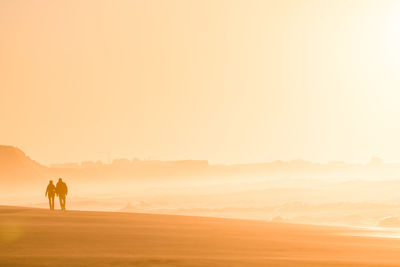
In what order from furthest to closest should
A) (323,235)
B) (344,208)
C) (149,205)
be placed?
1. (149,205)
2. (344,208)
3. (323,235)

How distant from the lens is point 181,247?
1616 cm

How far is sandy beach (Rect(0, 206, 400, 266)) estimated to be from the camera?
13062 millimetres

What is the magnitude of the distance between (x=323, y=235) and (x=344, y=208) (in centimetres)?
3563

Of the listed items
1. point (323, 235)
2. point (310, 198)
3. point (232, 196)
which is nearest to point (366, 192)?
point (310, 198)

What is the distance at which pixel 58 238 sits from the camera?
17359mm

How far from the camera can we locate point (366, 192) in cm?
8606

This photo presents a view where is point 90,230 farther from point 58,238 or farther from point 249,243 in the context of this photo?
point 249,243

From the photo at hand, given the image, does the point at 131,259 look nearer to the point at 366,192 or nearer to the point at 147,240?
the point at 147,240

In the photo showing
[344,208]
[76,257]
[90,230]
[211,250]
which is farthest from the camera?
[344,208]

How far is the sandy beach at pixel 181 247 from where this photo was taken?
1306cm

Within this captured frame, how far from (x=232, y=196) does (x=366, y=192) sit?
51.5 ft

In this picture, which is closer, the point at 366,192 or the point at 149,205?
the point at 149,205

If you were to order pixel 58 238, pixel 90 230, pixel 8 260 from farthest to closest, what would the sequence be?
1. pixel 90 230
2. pixel 58 238
3. pixel 8 260

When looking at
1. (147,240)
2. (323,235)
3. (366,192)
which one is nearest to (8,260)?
(147,240)
